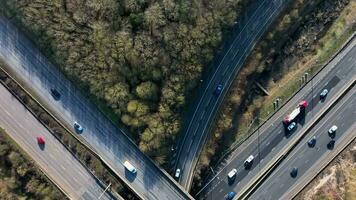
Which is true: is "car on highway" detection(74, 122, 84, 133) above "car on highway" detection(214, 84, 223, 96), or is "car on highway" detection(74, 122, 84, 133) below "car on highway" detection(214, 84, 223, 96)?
below

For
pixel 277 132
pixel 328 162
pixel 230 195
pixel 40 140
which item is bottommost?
pixel 40 140

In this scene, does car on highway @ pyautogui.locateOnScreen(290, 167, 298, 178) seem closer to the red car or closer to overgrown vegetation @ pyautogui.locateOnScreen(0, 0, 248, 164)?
overgrown vegetation @ pyautogui.locateOnScreen(0, 0, 248, 164)

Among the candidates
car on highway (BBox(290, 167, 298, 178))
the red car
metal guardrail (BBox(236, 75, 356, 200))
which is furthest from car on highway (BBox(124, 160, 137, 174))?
car on highway (BBox(290, 167, 298, 178))

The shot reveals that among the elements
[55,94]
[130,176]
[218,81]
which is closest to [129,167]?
[130,176]

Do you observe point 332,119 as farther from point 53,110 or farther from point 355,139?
point 53,110

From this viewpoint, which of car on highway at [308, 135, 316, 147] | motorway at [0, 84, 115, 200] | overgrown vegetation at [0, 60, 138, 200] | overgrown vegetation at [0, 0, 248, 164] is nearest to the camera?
overgrown vegetation at [0, 0, 248, 164]

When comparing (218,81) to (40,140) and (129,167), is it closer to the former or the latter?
(129,167)

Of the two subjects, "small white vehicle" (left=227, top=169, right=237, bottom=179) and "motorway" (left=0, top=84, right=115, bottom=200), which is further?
"small white vehicle" (left=227, top=169, right=237, bottom=179)
